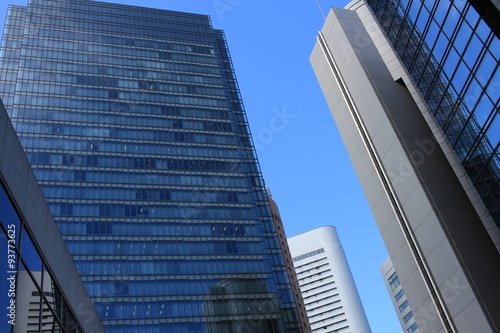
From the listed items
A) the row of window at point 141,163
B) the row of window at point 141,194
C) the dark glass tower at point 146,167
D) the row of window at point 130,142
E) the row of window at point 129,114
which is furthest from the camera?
the row of window at point 129,114

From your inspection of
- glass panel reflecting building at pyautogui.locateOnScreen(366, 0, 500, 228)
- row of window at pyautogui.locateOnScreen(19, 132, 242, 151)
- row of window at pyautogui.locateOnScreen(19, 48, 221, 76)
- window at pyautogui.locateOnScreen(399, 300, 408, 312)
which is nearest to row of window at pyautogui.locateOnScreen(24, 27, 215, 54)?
row of window at pyautogui.locateOnScreen(19, 48, 221, 76)

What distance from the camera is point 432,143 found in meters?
38.1

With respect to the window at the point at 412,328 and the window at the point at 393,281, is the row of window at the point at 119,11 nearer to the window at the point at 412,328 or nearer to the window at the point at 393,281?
the window at the point at 393,281

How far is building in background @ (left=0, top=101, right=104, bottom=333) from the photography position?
15.5 m

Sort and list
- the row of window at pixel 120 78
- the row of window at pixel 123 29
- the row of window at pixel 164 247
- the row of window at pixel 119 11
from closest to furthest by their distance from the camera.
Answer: the row of window at pixel 164 247 → the row of window at pixel 120 78 → the row of window at pixel 123 29 → the row of window at pixel 119 11

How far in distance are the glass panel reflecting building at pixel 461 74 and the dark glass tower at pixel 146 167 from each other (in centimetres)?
5461

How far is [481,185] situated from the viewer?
96.1 ft

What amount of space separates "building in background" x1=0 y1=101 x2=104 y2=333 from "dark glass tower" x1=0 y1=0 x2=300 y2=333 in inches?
2210

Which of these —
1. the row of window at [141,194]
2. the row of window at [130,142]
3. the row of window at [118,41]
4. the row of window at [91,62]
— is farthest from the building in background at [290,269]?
the row of window at [118,41]

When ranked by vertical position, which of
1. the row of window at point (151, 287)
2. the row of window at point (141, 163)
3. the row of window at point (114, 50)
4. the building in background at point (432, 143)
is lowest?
the building in background at point (432, 143)

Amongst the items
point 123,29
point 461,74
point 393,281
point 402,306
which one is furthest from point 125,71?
point 461,74

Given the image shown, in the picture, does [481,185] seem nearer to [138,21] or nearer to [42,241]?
[42,241]

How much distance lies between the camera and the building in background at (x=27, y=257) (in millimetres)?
15492

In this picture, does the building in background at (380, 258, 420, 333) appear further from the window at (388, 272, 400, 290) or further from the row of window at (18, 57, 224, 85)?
the row of window at (18, 57, 224, 85)
